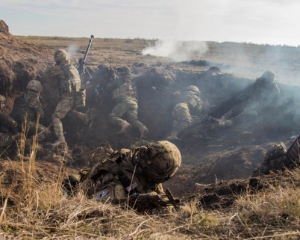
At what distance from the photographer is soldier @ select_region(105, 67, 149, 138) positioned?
10.1m

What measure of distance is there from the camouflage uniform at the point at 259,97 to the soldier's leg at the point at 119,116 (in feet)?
9.55

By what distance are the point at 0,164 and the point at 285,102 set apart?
306 inches

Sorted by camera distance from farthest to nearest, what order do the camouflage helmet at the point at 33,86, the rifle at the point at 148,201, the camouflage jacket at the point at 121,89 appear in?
the camouflage jacket at the point at 121,89, the camouflage helmet at the point at 33,86, the rifle at the point at 148,201

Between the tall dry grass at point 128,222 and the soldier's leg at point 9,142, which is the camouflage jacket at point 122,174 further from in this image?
the soldier's leg at point 9,142

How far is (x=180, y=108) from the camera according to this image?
1040cm

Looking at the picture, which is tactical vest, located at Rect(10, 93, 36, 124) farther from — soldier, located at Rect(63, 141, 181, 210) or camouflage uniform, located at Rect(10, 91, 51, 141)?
soldier, located at Rect(63, 141, 181, 210)

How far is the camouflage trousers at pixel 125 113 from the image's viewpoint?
404 inches

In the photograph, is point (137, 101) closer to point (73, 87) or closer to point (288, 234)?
point (73, 87)

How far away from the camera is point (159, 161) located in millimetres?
4312

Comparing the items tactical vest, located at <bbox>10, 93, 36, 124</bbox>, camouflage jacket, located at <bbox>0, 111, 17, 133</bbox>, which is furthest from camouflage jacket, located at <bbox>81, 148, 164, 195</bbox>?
tactical vest, located at <bbox>10, 93, 36, 124</bbox>

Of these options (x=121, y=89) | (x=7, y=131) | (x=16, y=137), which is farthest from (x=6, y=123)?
(x=121, y=89)

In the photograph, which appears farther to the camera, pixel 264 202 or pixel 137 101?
pixel 137 101

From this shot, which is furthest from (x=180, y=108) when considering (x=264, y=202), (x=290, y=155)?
(x=264, y=202)

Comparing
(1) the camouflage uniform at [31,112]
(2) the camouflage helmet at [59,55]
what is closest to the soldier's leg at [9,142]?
(1) the camouflage uniform at [31,112]
